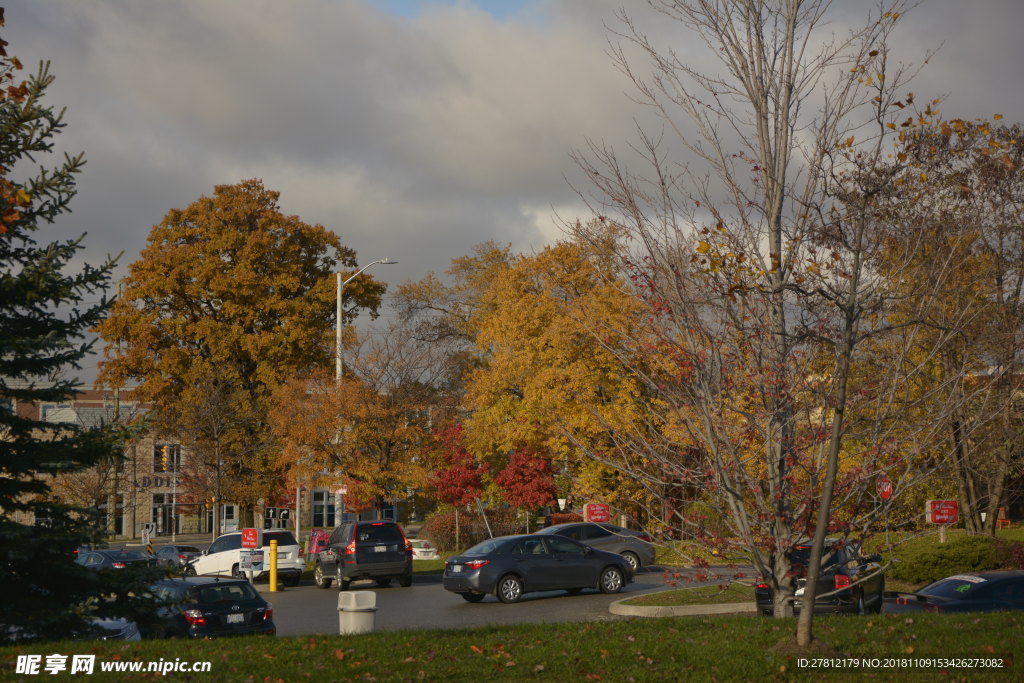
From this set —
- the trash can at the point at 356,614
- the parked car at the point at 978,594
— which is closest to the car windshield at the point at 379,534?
the trash can at the point at 356,614

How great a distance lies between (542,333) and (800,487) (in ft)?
88.1

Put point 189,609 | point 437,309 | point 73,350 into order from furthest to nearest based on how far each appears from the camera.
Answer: point 437,309 < point 189,609 < point 73,350

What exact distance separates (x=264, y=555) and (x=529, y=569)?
1186 centimetres

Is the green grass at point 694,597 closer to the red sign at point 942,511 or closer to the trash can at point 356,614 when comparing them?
the red sign at point 942,511

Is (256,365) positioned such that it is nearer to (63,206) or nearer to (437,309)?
(437,309)

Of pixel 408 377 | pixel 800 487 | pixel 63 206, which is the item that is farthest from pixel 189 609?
pixel 408 377

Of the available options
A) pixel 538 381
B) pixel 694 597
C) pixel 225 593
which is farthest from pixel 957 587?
pixel 538 381

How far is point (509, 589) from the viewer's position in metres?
22.2

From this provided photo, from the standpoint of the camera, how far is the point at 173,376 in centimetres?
4394

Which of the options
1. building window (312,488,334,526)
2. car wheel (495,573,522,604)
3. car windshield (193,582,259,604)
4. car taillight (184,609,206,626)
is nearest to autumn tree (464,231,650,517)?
car wheel (495,573,522,604)

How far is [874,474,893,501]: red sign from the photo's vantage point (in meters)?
11.5

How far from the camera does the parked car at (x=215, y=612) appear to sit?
51.1 ft

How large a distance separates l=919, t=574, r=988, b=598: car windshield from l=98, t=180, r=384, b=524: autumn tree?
2991cm

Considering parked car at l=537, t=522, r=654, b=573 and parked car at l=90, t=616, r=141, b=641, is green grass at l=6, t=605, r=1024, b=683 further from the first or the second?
parked car at l=537, t=522, r=654, b=573
